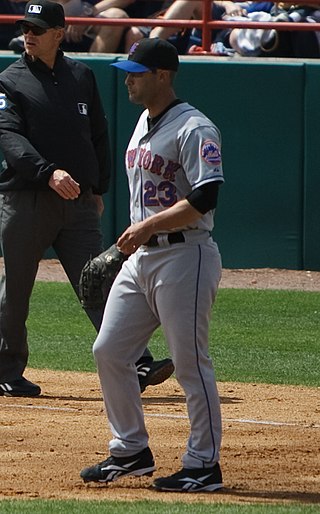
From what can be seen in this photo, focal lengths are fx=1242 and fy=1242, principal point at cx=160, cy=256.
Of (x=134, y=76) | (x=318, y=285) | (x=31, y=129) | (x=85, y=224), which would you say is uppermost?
(x=134, y=76)

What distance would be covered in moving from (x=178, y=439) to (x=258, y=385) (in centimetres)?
185

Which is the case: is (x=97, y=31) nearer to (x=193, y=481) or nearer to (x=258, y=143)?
(x=258, y=143)

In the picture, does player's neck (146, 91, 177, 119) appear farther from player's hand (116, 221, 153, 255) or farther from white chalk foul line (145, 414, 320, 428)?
white chalk foul line (145, 414, 320, 428)

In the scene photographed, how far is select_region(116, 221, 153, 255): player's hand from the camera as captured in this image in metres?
4.86

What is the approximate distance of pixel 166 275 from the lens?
4.92 meters

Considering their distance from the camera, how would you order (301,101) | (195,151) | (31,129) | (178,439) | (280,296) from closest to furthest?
(195,151)
(178,439)
(31,129)
(280,296)
(301,101)

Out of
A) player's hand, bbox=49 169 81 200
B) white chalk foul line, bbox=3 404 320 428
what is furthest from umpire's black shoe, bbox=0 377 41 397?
player's hand, bbox=49 169 81 200

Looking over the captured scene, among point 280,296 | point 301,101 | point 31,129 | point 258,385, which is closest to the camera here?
point 31,129

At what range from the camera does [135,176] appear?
5074 mm

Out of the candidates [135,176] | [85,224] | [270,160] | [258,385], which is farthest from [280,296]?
[135,176]

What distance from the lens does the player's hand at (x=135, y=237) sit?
486 centimetres

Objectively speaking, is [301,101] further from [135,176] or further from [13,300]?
[135,176]

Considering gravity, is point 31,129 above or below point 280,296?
above

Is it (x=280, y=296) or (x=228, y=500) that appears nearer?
(x=228, y=500)
